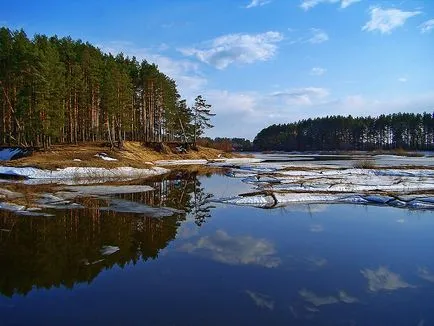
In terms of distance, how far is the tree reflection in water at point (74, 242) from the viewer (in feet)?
36.4

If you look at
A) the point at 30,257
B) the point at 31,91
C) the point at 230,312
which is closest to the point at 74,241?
the point at 30,257

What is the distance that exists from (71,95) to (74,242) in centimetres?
5064

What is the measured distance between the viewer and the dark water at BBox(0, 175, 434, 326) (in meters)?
8.70

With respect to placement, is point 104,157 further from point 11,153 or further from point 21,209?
point 21,209

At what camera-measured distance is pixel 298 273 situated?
11.4 m

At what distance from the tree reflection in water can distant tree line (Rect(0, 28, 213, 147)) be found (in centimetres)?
3374

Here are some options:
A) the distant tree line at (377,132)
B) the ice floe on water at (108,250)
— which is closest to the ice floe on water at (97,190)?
the ice floe on water at (108,250)

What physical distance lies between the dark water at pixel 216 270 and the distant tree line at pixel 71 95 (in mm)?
36269

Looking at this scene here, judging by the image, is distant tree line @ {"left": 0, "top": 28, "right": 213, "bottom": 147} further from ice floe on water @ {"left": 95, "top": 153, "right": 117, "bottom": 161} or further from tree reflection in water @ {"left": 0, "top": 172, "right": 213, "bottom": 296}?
tree reflection in water @ {"left": 0, "top": 172, "right": 213, "bottom": 296}

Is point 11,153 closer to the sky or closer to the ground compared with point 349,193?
closer to the sky

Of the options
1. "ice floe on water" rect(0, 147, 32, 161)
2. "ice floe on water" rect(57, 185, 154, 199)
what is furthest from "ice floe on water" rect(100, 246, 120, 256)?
"ice floe on water" rect(0, 147, 32, 161)

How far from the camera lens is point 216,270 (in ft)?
38.3

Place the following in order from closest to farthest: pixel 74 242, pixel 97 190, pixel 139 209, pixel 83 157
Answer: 1. pixel 74 242
2. pixel 139 209
3. pixel 97 190
4. pixel 83 157

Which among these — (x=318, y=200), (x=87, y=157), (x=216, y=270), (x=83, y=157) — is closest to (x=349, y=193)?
(x=318, y=200)
